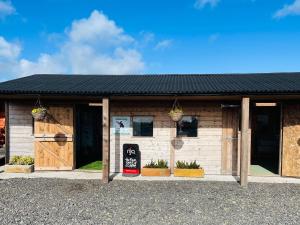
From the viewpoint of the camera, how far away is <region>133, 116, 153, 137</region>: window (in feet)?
28.2

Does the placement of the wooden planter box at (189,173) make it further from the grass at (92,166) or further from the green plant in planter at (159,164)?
the grass at (92,166)

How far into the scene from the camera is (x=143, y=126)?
340 inches

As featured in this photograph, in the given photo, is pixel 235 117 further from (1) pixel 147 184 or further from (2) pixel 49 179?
(2) pixel 49 179

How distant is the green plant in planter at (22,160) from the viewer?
28.3 feet

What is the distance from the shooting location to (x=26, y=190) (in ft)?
21.2

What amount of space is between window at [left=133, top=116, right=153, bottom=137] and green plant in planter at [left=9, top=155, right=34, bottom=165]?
4.04m

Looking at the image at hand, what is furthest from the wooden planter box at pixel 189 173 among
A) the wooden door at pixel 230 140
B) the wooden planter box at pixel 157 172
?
the wooden door at pixel 230 140

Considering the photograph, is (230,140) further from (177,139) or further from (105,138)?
(105,138)

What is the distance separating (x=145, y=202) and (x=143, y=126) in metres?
3.42

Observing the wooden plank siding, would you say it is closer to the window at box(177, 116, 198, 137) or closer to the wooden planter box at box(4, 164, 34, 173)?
the window at box(177, 116, 198, 137)

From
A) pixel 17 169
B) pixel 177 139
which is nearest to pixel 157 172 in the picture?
pixel 177 139

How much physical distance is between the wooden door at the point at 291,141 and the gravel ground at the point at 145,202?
1.07 m

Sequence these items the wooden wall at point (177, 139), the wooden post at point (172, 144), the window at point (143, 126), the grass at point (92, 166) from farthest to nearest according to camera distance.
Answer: the grass at point (92, 166), the window at point (143, 126), the wooden post at point (172, 144), the wooden wall at point (177, 139)

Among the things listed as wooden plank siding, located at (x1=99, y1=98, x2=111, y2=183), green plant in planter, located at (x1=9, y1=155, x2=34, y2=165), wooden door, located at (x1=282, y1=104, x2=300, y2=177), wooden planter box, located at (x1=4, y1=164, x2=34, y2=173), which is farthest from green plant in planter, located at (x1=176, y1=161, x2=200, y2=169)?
green plant in planter, located at (x1=9, y1=155, x2=34, y2=165)
